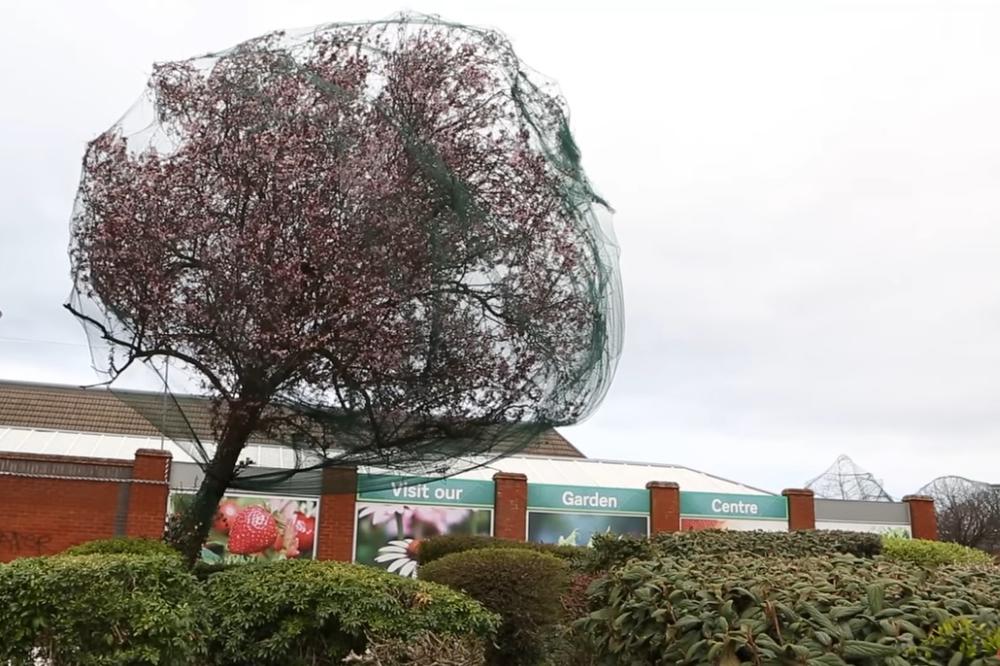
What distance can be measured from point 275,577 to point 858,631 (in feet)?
15.3

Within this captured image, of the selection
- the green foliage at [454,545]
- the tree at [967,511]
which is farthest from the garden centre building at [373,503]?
the tree at [967,511]

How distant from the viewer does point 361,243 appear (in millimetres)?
7969

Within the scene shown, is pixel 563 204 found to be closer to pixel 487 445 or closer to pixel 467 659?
pixel 487 445

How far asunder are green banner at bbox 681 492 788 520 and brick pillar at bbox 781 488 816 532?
0.51 ft

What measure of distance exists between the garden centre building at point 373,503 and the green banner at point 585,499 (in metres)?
0.03

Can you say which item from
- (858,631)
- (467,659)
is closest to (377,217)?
(467,659)

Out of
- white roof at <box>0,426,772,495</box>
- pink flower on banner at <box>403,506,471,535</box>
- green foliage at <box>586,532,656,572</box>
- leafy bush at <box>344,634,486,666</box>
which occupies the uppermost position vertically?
white roof at <box>0,426,772,495</box>

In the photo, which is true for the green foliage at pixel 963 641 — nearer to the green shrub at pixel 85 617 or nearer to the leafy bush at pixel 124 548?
the green shrub at pixel 85 617

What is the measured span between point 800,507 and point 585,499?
5.82m

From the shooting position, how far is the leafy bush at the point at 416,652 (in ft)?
20.5

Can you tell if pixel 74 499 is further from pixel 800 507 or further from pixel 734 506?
pixel 800 507

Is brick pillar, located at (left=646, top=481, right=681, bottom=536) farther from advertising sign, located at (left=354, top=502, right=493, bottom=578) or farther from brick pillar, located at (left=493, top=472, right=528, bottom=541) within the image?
advertising sign, located at (left=354, top=502, right=493, bottom=578)

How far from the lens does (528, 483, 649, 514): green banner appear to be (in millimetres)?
21641

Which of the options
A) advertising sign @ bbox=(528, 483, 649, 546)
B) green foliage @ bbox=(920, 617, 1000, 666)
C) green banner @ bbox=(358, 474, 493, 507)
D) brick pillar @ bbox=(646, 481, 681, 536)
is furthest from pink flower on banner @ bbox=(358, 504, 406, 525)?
green foliage @ bbox=(920, 617, 1000, 666)
